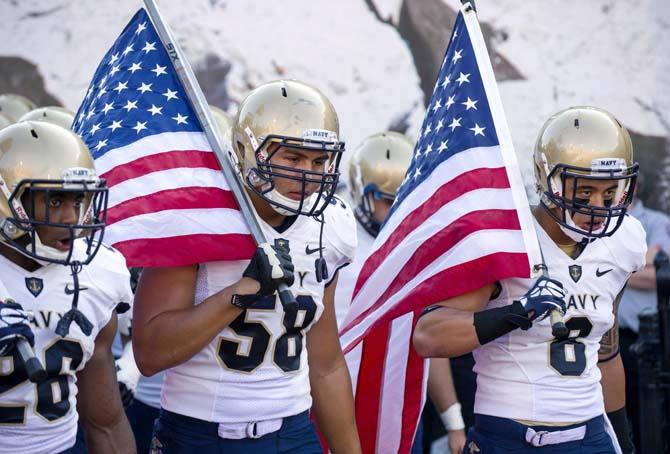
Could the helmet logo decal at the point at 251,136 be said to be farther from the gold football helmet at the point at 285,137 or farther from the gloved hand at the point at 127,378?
the gloved hand at the point at 127,378

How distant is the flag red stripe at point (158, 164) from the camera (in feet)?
11.3

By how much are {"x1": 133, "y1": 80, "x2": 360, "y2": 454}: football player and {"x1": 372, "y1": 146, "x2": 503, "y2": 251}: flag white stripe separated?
42 cm

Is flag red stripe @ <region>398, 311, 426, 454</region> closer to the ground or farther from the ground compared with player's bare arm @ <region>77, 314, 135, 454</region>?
closer to the ground

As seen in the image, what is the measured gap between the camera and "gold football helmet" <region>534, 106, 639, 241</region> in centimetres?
350

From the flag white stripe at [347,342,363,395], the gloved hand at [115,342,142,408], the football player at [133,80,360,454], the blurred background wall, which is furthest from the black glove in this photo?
the blurred background wall

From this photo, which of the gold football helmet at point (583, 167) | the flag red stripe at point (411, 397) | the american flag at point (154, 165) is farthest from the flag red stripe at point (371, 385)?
the american flag at point (154, 165)

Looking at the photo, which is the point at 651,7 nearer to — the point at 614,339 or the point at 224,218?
the point at 614,339

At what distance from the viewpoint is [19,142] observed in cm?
293

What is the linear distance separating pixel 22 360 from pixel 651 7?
17.5 ft

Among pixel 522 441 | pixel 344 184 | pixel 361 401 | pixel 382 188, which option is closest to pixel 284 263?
pixel 522 441

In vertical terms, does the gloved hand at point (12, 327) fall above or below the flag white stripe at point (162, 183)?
below

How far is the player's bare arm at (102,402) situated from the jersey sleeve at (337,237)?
74cm

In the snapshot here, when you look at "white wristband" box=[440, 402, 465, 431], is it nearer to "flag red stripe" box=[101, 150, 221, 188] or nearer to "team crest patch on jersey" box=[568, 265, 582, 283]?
"team crest patch on jersey" box=[568, 265, 582, 283]

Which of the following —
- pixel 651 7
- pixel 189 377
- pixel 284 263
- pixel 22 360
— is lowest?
pixel 189 377
